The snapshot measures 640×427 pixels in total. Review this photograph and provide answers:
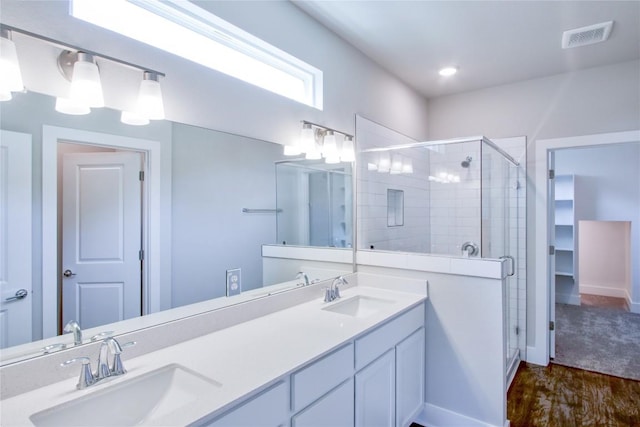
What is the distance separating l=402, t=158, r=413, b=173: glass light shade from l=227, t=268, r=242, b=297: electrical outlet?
1944mm

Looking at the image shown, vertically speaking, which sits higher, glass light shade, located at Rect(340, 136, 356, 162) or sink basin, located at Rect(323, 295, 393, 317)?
glass light shade, located at Rect(340, 136, 356, 162)

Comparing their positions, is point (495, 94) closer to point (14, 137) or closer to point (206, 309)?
point (206, 309)

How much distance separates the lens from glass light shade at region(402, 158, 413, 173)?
3.17m

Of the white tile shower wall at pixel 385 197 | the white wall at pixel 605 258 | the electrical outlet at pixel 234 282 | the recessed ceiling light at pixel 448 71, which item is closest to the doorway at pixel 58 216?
the electrical outlet at pixel 234 282

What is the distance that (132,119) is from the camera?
1.40 m

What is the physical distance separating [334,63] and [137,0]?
135 centimetres

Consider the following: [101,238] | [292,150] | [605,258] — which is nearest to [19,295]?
[101,238]

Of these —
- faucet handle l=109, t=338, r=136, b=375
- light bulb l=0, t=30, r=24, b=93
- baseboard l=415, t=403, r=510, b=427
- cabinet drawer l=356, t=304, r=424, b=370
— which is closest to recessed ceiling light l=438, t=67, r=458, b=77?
cabinet drawer l=356, t=304, r=424, b=370

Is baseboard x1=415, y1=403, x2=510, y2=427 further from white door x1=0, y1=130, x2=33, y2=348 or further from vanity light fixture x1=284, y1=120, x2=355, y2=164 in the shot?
white door x1=0, y1=130, x2=33, y2=348

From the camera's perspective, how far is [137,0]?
146 centimetres

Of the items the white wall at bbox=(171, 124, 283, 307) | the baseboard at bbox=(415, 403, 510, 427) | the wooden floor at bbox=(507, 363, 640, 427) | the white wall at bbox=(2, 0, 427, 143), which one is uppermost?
the white wall at bbox=(2, 0, 427, 143)

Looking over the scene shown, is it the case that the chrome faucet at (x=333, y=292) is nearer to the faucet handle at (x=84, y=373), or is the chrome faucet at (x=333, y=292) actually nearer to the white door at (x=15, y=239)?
the faucet handle at (x=84, y=373)

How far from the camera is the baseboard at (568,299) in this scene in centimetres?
513

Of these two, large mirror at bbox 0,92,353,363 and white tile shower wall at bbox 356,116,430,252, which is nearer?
large mirror at bbox 0,92,353,363
